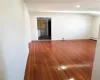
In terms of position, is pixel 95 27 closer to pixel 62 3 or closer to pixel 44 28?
pixel 44 28

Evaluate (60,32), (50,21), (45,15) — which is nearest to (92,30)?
(60,32)

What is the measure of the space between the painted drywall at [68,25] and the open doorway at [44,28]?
0.62 meters

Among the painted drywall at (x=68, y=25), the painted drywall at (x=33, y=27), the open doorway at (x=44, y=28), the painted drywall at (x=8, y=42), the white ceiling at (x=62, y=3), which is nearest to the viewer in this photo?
the painted drywall at (x=8, y=42)

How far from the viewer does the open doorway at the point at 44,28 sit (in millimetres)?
8578

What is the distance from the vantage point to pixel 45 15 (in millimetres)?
7938

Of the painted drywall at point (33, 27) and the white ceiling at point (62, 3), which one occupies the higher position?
the white ceiling at point (62, 3)

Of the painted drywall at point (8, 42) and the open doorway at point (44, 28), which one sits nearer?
the painted drywall at point (8, 42)

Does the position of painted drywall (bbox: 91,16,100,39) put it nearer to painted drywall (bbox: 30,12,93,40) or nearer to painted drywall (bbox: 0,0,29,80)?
painted drywall (bbox: 30,12,93,40)

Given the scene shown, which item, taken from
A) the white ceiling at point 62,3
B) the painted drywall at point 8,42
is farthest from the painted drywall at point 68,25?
the painted drywall at point 8,42

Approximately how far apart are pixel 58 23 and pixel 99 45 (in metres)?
7.25

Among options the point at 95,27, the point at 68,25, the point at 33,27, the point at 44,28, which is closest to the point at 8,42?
the point at 33,27

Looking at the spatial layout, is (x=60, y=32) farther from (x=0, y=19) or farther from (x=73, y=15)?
(x=0, y=19)

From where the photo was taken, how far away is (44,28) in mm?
8953

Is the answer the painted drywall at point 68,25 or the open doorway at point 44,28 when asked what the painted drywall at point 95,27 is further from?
the open doorway at point 44,28
